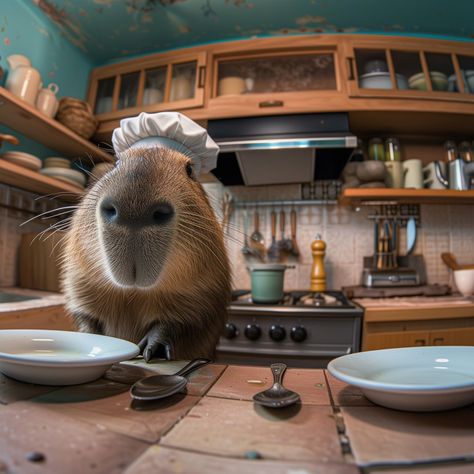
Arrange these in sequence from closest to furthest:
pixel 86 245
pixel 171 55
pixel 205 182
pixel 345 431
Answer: pixel 345 431
pixel 86 245
pixel 171 55
pixel 205 182

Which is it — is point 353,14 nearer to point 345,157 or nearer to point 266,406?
point 345,157

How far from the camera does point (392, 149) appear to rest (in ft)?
7.84

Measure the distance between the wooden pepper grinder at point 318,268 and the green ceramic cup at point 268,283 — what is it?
47cm

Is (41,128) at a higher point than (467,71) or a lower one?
lower

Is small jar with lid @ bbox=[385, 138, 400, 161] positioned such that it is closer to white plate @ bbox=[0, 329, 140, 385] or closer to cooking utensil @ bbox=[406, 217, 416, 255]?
cooking utensil @ bbox=[406, 217, 416, 255]

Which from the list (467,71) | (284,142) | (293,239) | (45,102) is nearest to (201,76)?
(284,142)

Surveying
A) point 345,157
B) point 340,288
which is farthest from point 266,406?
point 340,288

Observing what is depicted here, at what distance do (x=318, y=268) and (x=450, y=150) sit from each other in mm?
1394

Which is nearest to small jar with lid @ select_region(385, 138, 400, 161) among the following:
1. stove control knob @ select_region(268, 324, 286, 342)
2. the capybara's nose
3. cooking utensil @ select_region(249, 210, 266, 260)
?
cooking utensil @ select_region(249, 210, 266, 260)

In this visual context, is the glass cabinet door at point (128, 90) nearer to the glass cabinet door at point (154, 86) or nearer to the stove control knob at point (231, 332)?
the glass cabinet door at point (154, 86)

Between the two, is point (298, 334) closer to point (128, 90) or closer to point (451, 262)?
point (451, 262)

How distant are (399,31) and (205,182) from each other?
1.91m

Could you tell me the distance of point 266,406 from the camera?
1.36ft

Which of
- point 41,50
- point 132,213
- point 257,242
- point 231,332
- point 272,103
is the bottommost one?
point 231,332
